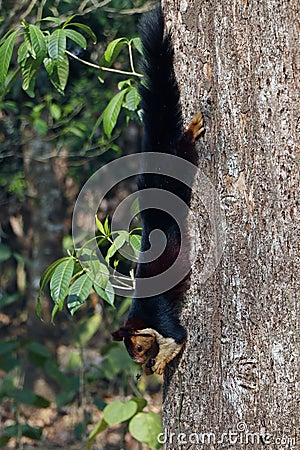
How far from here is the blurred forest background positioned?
4.44m

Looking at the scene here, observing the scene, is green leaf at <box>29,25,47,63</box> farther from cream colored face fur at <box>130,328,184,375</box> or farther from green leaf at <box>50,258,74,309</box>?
cream colored face fur at <box>130,328,184,375</box>

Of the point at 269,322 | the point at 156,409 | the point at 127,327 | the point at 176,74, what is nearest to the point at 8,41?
the point at 176,74

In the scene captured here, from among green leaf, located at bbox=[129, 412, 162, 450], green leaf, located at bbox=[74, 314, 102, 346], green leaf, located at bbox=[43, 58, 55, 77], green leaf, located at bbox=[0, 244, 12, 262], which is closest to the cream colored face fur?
green leaf, located at bbox=[43, 58, 55, 77]

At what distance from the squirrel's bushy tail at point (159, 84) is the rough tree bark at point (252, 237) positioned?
0.16 meters

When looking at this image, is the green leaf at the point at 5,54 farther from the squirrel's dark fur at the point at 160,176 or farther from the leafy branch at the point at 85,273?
the leafy branch at the point at 85,273

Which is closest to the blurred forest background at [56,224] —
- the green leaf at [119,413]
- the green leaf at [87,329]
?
the green leaf at [87,329]

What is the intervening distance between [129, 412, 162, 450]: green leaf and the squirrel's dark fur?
48.4 inches

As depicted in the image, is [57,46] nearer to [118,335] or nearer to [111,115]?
[111,115]

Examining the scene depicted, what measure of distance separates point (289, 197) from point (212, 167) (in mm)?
257

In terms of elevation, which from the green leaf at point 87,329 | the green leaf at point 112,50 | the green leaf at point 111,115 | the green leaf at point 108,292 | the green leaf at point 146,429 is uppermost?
the green leaf at point 112,50

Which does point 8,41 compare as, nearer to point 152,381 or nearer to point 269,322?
point 269,322

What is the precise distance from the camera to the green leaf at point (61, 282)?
7.63ft

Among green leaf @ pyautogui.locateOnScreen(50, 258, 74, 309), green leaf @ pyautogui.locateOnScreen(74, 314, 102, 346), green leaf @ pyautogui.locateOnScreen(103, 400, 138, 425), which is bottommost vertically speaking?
green leaf @ pyautogui.locateOnScreen(74, 314, 102, 346)

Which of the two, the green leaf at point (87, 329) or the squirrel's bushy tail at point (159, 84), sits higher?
the squirrel's bushy tail at point (159, 84)
